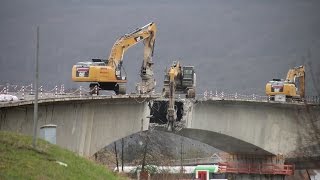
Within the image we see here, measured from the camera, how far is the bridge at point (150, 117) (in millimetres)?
37750

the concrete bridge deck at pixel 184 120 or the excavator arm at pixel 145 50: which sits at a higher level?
the excavator arm at pixel 145 50

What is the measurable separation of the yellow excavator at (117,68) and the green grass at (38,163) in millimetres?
26226

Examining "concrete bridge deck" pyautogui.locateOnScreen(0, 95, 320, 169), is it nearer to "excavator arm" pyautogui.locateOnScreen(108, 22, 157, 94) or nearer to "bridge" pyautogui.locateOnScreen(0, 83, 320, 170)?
"bridge" pyautogui.locateOnScreen(0, 83, 320, 170)

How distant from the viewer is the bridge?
3775cm

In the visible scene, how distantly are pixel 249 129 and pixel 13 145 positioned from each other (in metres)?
A: 44.0

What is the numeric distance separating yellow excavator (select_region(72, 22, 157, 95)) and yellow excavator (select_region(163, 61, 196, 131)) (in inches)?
71.2

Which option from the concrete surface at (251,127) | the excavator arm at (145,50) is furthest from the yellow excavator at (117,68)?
the concrete surface at (251,127)

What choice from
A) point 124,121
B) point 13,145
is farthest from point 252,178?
point 13,145

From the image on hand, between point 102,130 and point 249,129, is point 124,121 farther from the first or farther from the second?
point 249,129

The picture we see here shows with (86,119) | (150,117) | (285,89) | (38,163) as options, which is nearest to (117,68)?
(150,117)

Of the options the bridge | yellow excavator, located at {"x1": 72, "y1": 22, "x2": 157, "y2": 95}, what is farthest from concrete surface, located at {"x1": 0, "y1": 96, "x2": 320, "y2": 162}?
yellow excavator, located at {"x1": 72, "y1": 22, "x2": 157, "y2": 95}

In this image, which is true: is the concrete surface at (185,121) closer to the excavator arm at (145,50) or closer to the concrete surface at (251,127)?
the concrete surface at (251,127)

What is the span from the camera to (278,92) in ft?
243

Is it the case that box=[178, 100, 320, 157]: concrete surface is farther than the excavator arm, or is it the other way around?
box=[178, 100, 320, 157]: concrete surface
